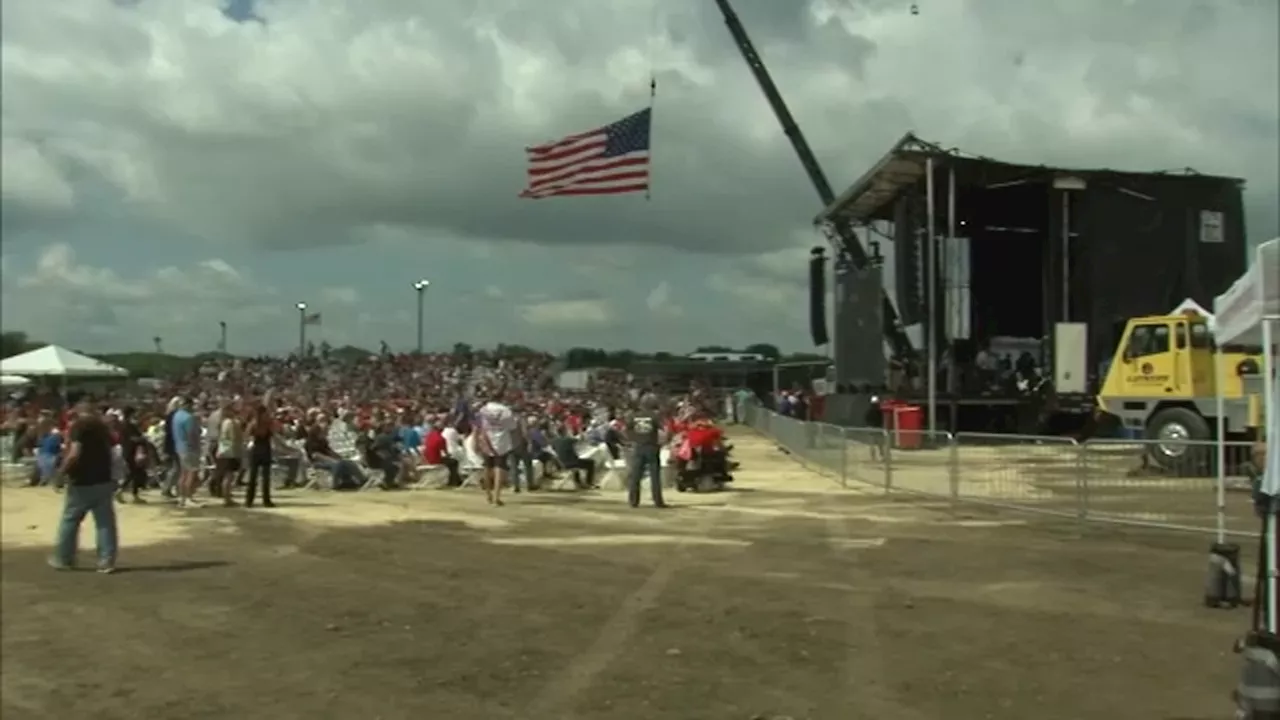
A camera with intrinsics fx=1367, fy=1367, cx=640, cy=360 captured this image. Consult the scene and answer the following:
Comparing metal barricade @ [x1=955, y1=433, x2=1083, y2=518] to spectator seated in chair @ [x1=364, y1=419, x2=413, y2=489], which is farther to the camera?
spectator seated in chair @ [x1=364, y1=419, x2=413, y2=489]

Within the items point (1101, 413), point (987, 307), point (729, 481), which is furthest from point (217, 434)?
point (987, 307)

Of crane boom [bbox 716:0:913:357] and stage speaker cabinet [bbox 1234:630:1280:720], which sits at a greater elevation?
crane boom [bbox 716:0:913:357]

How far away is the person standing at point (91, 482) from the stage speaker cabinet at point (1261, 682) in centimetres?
817

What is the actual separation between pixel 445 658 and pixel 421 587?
2.65m

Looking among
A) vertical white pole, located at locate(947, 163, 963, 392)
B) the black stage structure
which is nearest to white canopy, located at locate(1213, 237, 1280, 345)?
the black stage structure

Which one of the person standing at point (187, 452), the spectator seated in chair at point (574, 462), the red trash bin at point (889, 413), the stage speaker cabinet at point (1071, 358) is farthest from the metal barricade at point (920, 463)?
the stage speaker cabinet at point (1071, 358)

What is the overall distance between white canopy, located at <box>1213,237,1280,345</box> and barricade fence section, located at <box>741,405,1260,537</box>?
9.27 ft

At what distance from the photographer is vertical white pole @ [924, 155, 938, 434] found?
30.8 metres

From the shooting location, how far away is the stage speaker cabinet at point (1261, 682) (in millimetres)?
6035

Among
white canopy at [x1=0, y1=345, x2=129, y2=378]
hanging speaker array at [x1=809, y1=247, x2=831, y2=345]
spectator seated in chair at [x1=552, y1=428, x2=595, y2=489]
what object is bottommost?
spectator seated in chair at [x1=552, y1=428, x2=595, y2=489]

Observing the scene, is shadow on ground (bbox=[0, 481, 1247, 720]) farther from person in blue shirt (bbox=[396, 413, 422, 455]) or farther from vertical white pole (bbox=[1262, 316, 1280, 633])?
person in blue shirt (bbox=[396, 413, 422, 455])

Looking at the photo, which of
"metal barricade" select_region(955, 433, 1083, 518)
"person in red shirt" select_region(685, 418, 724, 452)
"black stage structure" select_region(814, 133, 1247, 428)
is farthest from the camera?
"black stage structure" select_region(814, 133, 1247, 428)

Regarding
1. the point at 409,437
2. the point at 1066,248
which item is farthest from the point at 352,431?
the point at 1066,248

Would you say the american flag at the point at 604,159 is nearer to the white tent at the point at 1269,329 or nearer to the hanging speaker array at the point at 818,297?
the white tent at the point at 1269,329
